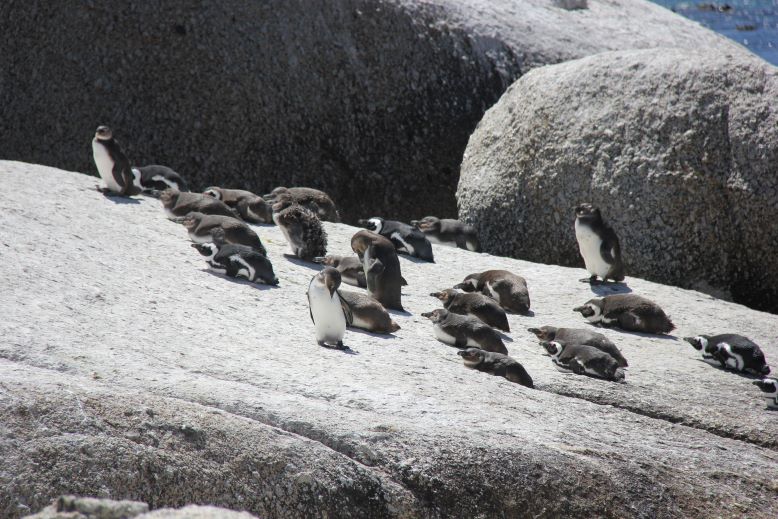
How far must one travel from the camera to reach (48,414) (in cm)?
398

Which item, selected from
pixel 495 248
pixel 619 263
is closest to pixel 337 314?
pixel 619 263

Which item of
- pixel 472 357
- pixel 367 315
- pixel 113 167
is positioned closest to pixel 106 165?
pixel 113 167

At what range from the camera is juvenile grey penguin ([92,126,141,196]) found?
9133 mm

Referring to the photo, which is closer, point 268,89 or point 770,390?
point 770,390

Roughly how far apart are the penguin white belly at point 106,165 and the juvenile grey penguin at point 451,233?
9.19ft

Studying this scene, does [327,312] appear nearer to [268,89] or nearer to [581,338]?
[581,338]

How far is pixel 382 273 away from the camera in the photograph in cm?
720

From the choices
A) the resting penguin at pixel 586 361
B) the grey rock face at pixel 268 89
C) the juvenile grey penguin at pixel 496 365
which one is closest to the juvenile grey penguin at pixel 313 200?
the grey rock face at pixel 268 89

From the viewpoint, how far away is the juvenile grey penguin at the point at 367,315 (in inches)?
255

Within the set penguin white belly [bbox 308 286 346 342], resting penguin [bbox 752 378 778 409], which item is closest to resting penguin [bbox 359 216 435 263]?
penguin white belly [bbox 308 286 346 342]

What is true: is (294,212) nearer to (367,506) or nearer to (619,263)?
(619,263)

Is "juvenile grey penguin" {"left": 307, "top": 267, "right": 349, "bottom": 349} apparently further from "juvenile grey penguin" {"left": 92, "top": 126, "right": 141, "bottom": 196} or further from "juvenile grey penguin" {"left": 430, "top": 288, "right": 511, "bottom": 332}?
"juvenile grey penguin" {"left": 92, "top": 126, "right": 141, "bottom": 196}

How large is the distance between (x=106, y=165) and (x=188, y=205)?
985mm

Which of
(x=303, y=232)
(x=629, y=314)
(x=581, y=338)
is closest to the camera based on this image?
(x=581, y=338)
